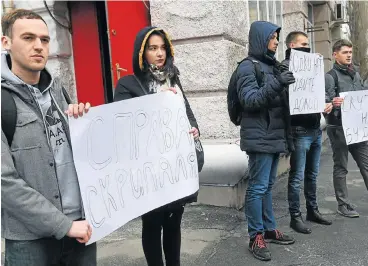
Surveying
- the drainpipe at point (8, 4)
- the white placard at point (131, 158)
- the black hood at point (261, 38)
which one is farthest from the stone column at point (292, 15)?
the white placard at point (131, 158)

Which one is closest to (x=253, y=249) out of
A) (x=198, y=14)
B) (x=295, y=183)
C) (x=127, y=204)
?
(x=295, y=183)

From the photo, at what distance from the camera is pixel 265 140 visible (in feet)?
10.1

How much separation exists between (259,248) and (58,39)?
12.8 ft

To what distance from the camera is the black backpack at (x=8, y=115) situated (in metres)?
1.58

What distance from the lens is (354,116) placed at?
4059mm

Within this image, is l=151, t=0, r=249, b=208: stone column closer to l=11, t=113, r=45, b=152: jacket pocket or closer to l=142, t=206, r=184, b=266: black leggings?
l=142, t=206, r=184, b=266: black leggings

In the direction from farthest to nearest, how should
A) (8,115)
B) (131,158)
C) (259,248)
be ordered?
(259,248) → (131,158) → (8,115)

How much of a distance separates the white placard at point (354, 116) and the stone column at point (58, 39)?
3.67 m

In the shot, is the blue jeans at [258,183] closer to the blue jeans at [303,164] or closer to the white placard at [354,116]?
the blue jeans at [303,164]

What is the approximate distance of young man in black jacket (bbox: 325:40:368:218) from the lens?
3992 mm

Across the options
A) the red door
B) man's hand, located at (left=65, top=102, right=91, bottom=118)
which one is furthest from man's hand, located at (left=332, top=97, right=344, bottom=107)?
man's hand, located at (left=65, top=102, right=91, bottom=118)

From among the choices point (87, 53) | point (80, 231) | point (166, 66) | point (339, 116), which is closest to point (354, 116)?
point (339, 116)

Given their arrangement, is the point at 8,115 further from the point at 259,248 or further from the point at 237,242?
the point at 237,242

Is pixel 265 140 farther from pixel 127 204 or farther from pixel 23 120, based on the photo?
pixel 23 120
